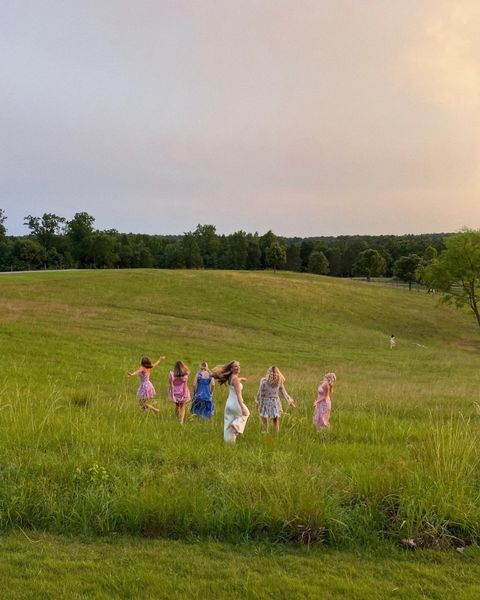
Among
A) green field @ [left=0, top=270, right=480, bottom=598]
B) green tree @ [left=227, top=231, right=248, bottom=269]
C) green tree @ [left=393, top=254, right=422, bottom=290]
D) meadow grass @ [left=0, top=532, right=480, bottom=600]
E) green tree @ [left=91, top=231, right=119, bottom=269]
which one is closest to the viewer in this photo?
meadow grass @ [left=0, top=532, right=480, bottom=600]

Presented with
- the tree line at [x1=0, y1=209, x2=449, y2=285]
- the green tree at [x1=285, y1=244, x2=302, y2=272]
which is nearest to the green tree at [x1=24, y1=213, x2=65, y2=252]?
the tree line at [x1=0, y1=209, x2=449, y2=285]

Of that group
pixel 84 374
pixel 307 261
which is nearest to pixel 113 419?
pixel 84 374

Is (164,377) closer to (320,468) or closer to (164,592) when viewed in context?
(320,468)

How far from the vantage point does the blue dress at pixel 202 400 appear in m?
11.6

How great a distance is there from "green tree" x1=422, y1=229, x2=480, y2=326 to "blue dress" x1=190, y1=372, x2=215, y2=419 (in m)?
47.2

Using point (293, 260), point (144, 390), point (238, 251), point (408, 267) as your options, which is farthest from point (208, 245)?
point (144, 390)

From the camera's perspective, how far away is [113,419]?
30.0ft

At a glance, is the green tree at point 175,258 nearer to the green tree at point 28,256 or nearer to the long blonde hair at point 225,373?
the green tree at point 28,256

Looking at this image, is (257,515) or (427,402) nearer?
(257,515)

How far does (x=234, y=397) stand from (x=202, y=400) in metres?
2.95

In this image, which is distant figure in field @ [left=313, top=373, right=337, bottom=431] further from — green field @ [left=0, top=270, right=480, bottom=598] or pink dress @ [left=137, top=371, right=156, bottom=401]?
pink dress @ [left=137, top=371, right=156, bottom=401]

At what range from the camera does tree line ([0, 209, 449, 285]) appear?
9550 cm

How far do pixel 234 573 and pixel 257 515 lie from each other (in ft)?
3.18

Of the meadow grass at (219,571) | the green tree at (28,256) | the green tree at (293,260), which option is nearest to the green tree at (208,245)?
the green tree at (293,260)
